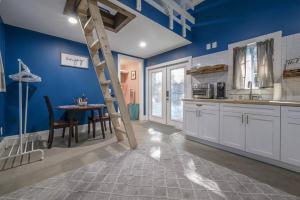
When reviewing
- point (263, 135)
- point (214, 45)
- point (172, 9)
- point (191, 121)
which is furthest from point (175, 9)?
point (263, 135)

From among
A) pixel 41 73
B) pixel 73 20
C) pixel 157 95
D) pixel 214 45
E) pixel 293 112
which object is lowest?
pixel 293 112

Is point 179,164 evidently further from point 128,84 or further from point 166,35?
point 128,84

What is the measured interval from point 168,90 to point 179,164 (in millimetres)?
2924

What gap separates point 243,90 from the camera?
9.34 feet

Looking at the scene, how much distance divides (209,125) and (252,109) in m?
0.79

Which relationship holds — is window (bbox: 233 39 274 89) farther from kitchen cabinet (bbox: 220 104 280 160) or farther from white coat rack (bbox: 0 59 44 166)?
white coat rack (bbox: 0 59 44 166)

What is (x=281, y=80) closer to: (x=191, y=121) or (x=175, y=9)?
(x=191, y=121)

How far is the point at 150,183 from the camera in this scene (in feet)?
5.32

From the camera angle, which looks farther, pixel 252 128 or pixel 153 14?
pixel 153 14

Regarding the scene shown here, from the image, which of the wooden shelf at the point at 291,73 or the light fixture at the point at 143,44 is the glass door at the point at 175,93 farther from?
the wooden shelf at the point at 291,73

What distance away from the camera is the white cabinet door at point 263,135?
1.96 metres

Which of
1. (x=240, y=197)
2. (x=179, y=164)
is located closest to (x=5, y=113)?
(x=179, y=164)

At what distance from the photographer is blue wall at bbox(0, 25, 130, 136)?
293 cm

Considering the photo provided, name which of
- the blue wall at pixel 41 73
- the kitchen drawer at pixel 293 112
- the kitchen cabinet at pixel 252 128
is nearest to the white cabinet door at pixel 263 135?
the kitchen cabinet at pixel 252 128
